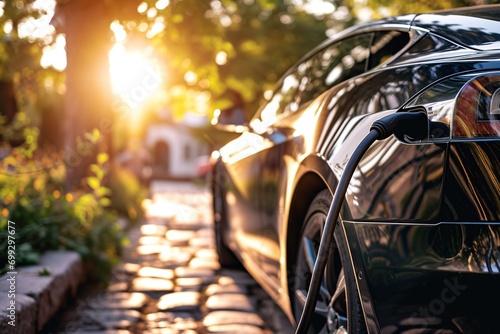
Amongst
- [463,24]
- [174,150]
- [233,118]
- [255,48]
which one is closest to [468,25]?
[463,24]

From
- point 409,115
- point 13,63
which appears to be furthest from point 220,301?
point 13,63

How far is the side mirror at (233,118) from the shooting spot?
17.8 ft

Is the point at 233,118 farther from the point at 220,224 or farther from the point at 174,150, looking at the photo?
the point at 174,150

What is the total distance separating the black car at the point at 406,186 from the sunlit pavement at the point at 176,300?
988 millimetres

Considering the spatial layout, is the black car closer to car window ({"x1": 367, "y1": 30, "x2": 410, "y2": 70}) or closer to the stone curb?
car window ({"x1": 367, "y1": 30, "x2": 410, "y2": 70})

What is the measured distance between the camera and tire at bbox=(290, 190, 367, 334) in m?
2.68

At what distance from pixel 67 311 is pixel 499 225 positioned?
11.1 feet

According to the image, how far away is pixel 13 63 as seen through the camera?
14.0 metres

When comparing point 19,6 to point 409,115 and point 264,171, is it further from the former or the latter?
point 409,115

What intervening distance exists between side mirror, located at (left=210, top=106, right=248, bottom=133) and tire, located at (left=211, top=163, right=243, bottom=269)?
2.53ft

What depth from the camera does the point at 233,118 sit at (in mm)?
5508

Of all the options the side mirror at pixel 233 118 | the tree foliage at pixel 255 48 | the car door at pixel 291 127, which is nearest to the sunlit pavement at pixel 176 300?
the car door at pixel 291 127

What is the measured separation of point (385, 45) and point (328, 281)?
102 centimetres

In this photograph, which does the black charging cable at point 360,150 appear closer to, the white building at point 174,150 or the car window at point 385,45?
the car window at point 385,45
